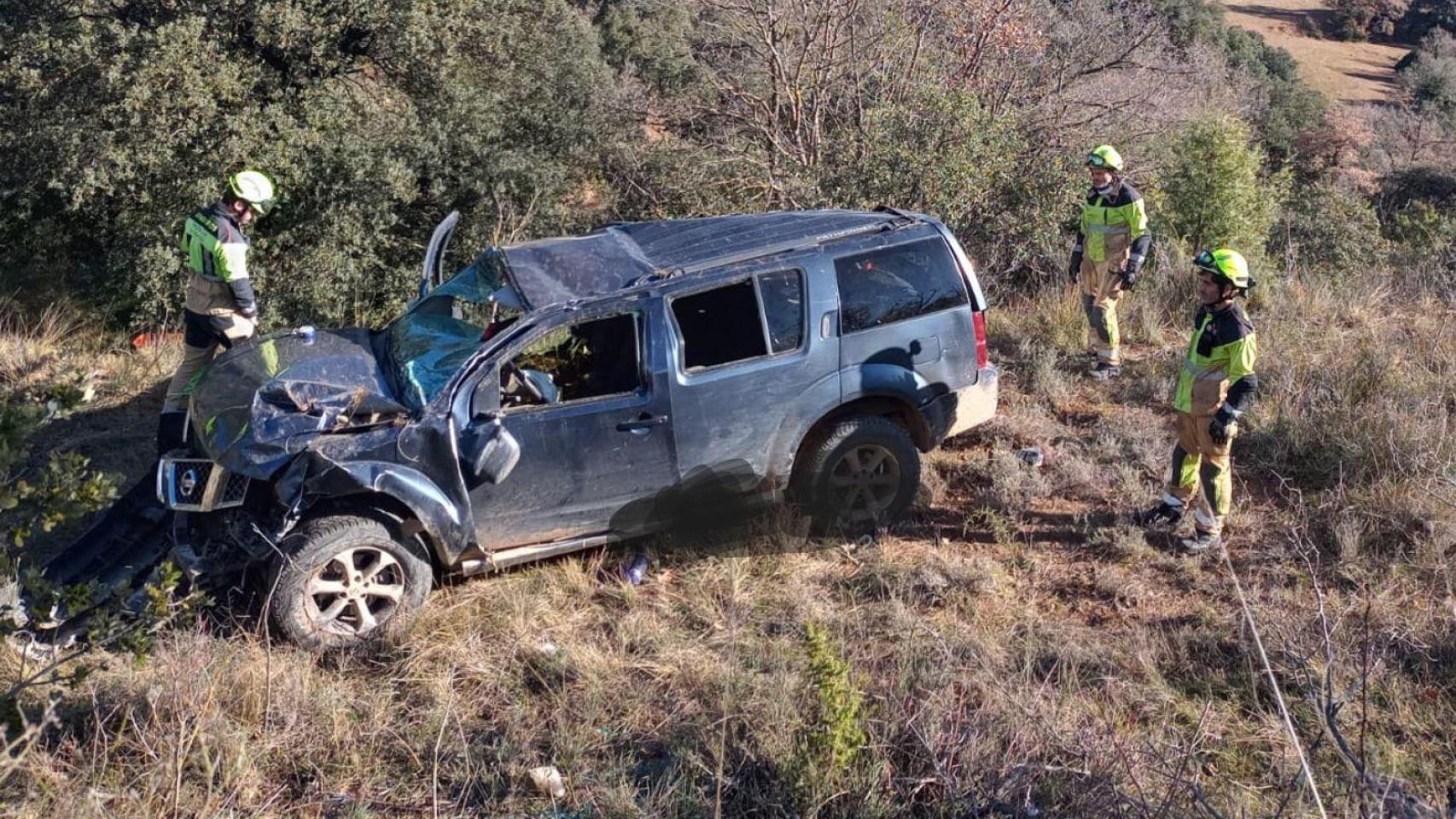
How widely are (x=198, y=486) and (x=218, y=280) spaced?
86.0 inches

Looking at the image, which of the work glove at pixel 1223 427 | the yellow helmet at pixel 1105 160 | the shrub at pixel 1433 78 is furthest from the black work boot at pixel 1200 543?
the shrub at pixel 1433 78

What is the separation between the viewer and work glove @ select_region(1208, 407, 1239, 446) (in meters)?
5.57

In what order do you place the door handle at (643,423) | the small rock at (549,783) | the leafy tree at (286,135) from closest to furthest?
the small rock at (549,783) < the door handle at (643,423) < the leafy tree at (286,135)

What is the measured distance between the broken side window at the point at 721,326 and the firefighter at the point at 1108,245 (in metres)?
3.52

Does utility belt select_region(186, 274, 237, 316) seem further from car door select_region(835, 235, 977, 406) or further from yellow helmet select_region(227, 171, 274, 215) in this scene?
car door select_region(835, 235, 977, 406)

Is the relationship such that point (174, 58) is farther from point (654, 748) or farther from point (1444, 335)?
point (1444, 335)

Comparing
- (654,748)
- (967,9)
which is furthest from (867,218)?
(967,9)

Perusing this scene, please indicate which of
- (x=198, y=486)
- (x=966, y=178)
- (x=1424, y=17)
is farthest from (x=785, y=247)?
(x=1424, y=17)

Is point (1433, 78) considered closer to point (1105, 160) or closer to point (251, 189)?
point (1105, 160)

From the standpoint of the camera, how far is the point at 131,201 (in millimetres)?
11281

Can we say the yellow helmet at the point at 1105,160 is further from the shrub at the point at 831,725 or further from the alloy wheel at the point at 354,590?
the alloy wheel at the point at 354,590

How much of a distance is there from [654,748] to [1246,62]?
28633mm

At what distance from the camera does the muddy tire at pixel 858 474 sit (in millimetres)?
5809

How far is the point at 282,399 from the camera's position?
5.00 m
